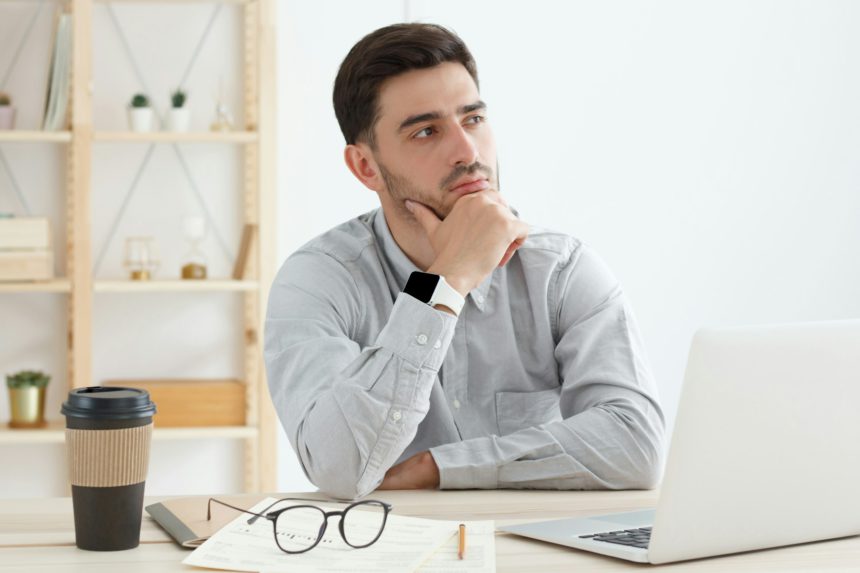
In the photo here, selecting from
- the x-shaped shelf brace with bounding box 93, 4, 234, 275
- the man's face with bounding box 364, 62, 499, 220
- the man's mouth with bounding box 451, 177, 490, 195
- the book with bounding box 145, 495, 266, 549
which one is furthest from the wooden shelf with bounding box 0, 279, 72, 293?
the book with bounding box 145, 495, 266, 549

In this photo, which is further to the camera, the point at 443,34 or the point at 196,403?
the point at 196,403

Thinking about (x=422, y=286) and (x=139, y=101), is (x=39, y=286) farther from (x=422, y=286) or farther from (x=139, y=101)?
(x=422, y=286)

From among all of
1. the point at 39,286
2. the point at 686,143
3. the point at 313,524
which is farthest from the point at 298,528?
the point at 686,143

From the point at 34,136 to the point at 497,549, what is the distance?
89.9 inches

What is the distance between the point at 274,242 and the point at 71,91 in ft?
2.28

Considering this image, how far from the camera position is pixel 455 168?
180 cm

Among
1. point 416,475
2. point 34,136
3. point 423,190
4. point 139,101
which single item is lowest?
point 416,475

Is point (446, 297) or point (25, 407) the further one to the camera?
point (25, 407)

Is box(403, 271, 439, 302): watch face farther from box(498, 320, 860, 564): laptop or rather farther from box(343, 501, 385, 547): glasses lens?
box(498, 320, 860, 564): laptop

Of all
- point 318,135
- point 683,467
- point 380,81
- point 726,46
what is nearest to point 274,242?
point 318,135

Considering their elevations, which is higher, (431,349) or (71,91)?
(71,91)

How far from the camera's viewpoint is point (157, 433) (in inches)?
117

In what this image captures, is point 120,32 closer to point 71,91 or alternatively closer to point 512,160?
point 71,91

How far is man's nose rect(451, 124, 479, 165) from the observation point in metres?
1.78
